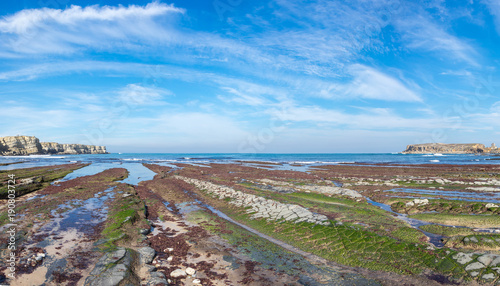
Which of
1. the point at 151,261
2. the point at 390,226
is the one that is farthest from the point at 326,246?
the point at 151,261

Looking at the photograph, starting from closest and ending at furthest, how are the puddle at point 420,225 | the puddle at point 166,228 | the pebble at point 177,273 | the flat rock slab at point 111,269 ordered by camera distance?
the flat rock slab at point 111,269, the pebble at point 177,273, the puddle at point 420,225, the puddle at point 166,228

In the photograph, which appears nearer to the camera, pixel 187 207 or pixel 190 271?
pixel 190 271

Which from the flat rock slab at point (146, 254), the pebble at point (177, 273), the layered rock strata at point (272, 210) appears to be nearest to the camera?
the pebble at point (177, 273)

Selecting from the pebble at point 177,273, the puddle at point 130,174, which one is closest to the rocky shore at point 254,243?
the pebble at point 177,273

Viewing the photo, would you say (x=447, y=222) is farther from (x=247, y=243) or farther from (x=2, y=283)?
(x=2, y=283)

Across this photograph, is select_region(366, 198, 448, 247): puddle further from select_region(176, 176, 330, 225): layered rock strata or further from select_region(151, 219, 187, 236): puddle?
select_region(151, 219, 187, 236): puddle

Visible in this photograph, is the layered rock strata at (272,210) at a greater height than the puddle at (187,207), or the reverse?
the layered rock strata at (272,210)

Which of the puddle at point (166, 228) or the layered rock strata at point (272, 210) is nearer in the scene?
the puddle at point (166, 228)

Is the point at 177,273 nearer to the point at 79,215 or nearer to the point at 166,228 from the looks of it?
the point at 166,228

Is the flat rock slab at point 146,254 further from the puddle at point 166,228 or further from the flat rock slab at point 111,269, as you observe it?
the puddle at point 166,228

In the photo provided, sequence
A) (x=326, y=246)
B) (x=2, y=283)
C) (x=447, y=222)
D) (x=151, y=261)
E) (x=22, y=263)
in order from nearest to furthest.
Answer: (x=2, y=283), (x=22, y=263), (x=151, y=261), (x=326, y=246), (x=447, y=222)

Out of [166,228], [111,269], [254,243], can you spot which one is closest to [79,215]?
[166,228]
